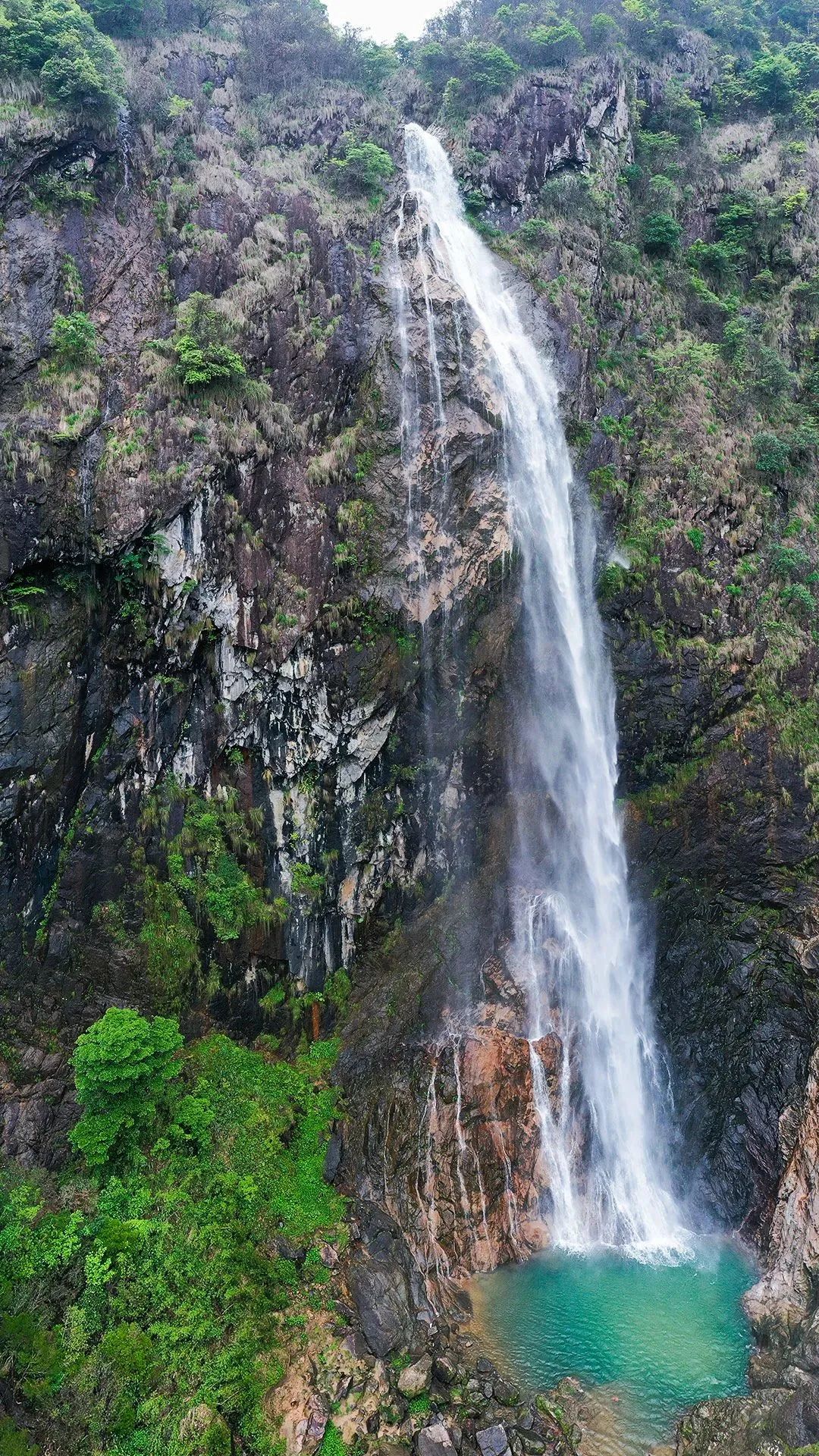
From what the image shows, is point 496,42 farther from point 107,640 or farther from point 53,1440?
point 53,1440

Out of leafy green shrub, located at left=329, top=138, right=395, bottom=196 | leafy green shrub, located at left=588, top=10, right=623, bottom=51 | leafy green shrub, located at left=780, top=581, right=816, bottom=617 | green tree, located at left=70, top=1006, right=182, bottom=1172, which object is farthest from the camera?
leafy green shrub, located at left=588, top=10, right=623, bottom=51

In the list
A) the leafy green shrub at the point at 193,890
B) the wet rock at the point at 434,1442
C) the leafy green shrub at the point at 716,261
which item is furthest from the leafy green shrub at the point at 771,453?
the wet rock at the point at 434,1442

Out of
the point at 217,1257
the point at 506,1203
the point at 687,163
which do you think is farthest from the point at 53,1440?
the point at 687,163

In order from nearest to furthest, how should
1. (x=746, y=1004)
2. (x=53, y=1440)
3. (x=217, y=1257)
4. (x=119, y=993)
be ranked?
(x=53, y=1440) < (x=217, y=1257) < (x=119, y=993) < (x=746, y=1004)

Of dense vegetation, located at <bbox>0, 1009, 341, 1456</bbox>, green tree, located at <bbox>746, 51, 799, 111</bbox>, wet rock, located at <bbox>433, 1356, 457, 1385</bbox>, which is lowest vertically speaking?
wet rock, located at <bbox>433, 1356, 457, 1385</bbox>

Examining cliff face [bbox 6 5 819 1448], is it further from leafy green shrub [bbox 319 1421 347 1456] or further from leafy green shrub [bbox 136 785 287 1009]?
leafy green shrub [bbox 319 1421 347 1456]

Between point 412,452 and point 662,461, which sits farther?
point 662,461

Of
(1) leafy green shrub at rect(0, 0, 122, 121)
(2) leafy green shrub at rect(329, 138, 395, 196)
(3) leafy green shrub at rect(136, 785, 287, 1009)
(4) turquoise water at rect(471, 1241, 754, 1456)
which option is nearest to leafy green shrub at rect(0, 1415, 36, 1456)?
(3) leafy green shrub at rect(136, 785, 287, 1009)

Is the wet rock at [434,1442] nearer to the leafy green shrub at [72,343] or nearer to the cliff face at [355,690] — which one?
the cliff face at [355,690]
